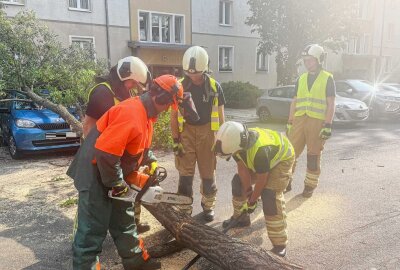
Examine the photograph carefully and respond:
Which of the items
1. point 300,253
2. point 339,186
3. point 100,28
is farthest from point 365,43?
point 300,253

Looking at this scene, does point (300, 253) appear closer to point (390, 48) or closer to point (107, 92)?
point (107, 92)

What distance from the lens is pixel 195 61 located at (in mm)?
3924

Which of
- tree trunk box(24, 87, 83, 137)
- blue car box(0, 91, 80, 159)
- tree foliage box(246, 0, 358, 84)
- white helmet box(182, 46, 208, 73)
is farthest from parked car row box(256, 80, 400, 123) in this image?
white helmet box(182, 46, 208, 73)

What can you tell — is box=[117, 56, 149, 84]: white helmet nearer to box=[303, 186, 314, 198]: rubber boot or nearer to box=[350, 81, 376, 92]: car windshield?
box=[303, 186, 314, 198]: rubber boot

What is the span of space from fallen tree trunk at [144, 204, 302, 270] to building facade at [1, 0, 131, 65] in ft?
46.8

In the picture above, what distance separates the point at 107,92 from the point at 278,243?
2149 mm

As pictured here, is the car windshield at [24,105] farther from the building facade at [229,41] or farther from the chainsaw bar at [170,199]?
the building facade at [229,41]

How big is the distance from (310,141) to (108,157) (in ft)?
11.0

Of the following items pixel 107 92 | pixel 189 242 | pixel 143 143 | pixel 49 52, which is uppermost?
pixel 49 52

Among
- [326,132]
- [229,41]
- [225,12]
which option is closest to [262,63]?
[229,41]

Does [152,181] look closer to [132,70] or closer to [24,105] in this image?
[132,70]

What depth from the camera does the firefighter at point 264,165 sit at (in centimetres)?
320

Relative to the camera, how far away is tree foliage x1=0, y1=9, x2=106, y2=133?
7.17 meters

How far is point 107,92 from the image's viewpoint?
3.36 m
